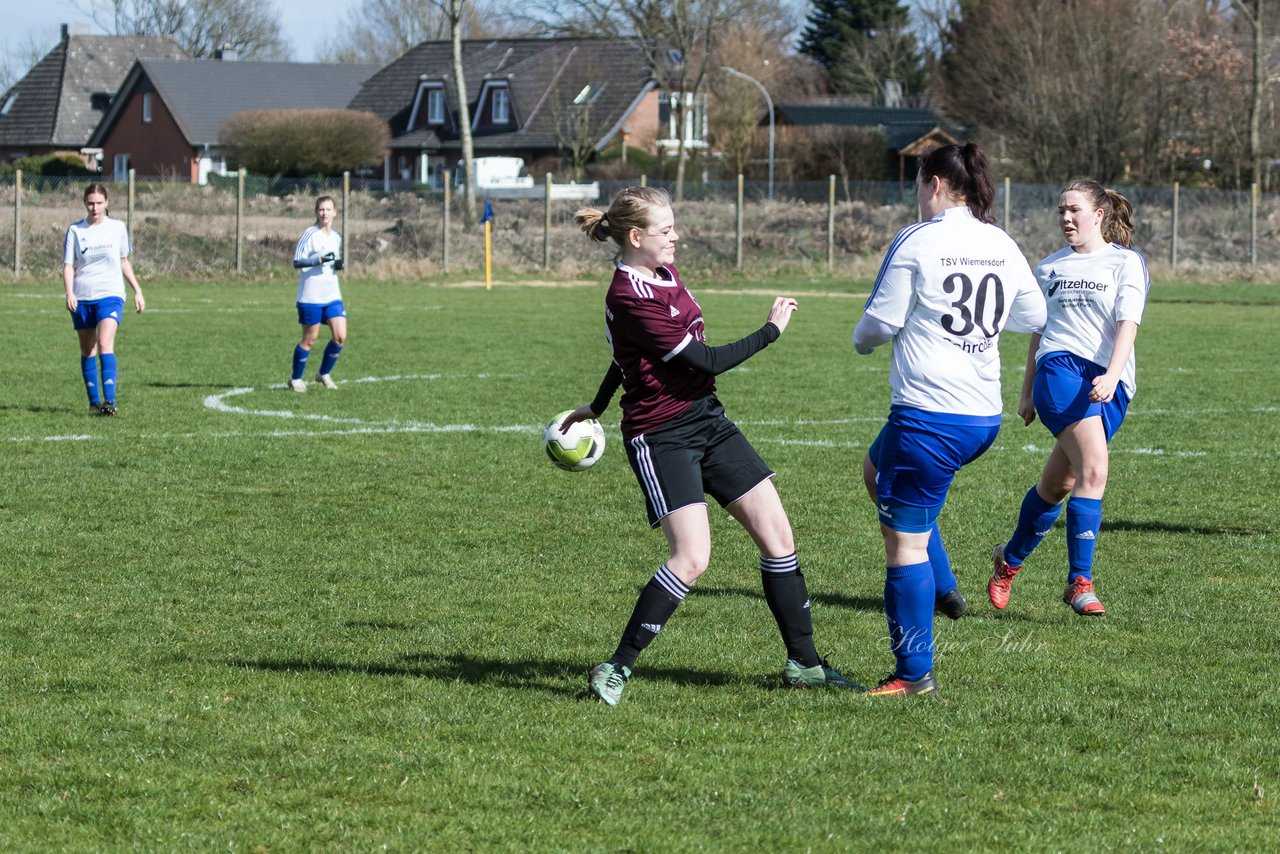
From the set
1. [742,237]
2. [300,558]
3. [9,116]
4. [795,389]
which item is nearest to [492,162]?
[742,237]

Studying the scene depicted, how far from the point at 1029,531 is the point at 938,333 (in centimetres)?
234

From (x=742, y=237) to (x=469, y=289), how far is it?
990cm

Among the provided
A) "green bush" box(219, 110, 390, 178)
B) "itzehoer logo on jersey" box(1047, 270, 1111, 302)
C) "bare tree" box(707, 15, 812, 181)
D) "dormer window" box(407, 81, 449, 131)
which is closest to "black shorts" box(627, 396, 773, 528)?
"itzehoer logo on jersey" box(1047, 270, 1111, 302)

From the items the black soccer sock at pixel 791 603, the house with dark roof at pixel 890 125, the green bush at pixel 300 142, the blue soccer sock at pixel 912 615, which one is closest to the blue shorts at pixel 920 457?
the blue soccer sock at pixel 912 615

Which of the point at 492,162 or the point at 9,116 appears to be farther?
the point at 9,116

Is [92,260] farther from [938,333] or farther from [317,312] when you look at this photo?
[938,333]

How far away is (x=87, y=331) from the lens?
14586 mm

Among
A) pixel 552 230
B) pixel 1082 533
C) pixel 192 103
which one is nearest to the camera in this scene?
pixel 1082 533

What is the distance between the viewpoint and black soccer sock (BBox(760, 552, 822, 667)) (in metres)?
5.95

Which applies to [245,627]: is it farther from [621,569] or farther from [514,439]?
[514,439]

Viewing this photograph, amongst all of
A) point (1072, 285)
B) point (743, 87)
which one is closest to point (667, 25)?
point (743, 87)

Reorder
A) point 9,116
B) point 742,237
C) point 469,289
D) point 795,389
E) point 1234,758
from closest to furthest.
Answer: point 1234,758
point 795,389
point 469,289
point 742,237
point 9,116

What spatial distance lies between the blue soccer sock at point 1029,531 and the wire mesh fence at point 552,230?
30179 millimetres

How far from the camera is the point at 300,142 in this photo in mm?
64625
